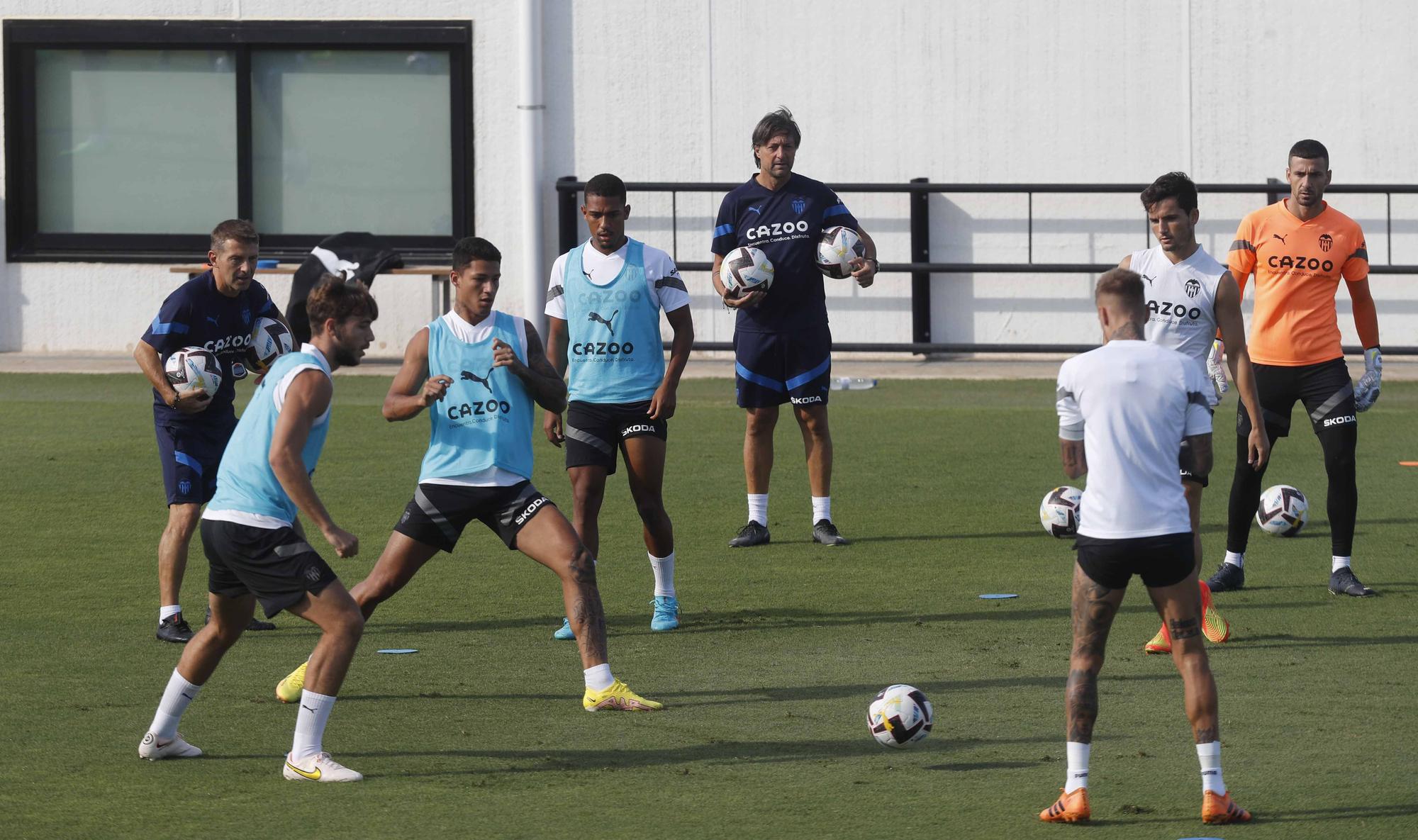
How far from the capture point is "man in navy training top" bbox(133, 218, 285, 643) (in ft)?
26.5

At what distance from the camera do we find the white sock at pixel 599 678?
6781 millimetres

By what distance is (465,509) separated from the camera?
22.3 ft

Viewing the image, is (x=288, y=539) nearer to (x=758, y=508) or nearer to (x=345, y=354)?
(x=345, y=354)

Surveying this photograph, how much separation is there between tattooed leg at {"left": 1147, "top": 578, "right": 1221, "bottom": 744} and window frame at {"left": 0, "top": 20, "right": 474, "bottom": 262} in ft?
49.3

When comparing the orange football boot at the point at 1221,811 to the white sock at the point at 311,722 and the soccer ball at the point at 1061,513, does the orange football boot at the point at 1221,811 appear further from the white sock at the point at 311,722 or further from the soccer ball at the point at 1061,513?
the soccer ball at the point at 1061,513

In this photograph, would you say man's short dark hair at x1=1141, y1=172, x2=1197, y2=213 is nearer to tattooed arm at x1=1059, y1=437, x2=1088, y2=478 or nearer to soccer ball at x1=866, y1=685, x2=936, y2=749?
tattooed arm at x1=1059, y1=437, x2=1088, y2=478

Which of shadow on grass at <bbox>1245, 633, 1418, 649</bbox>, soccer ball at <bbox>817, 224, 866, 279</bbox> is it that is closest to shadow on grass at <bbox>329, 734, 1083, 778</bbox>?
shadow on grass at <bbox>1245, 633, 1418, 649</bbox>

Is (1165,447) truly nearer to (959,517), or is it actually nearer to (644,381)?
(644,381)

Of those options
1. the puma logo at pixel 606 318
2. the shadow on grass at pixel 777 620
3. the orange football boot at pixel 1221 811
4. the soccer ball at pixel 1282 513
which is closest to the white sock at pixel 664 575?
the shadow on grass at pixel 777 620

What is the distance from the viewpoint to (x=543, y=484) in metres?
12.3

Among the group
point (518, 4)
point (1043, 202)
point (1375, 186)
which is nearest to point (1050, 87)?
point (1043, 202)

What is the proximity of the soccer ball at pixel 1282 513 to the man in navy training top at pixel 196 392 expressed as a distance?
560 cm

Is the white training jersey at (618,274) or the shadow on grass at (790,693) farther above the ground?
the white training jersey at (618,274)

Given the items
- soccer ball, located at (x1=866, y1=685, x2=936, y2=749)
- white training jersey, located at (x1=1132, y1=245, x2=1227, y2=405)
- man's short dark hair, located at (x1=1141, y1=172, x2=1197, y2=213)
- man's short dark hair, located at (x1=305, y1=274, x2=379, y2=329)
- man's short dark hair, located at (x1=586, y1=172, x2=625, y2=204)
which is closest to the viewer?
man's short dark hair, located at (x1=305, y1=274, x2=379, y2=329)
